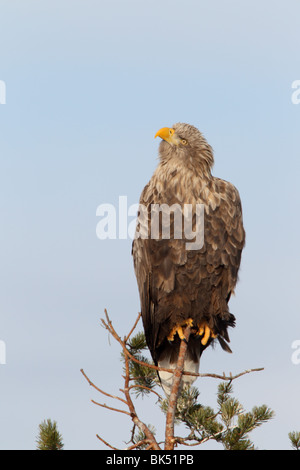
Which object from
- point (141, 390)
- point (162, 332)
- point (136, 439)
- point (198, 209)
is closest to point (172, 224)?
point (198, 209)

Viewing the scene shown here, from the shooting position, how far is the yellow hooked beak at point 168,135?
Result: 648 centimetres

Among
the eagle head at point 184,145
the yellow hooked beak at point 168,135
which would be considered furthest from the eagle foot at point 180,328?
the yellow hooked beak at point 168,135

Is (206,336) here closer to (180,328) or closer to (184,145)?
(180,328)

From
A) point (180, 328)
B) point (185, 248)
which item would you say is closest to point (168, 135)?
point (185, 248)

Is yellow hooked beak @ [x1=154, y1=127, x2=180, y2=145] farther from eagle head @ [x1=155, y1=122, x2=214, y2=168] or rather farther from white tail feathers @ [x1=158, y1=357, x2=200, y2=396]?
white tail feathers @ [x1=158, y1=357, x2=200, y2=396]

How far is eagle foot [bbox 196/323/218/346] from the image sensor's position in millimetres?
6367

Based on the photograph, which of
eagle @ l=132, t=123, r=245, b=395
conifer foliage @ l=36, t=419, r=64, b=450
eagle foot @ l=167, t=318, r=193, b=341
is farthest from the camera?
eagle foot @ l=167, t=318, r=193, b=341

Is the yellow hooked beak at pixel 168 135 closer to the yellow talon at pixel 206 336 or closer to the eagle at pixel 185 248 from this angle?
the eagle at pixel 185 248

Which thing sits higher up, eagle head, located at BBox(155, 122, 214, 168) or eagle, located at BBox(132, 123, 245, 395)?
eagle head, located at BBox(155, 122, 214, 168)

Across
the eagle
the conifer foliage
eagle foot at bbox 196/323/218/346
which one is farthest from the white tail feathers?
the conifer foliage

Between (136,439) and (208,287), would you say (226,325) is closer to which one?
(208,287)

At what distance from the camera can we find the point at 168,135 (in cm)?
650

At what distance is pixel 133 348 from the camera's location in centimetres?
585
